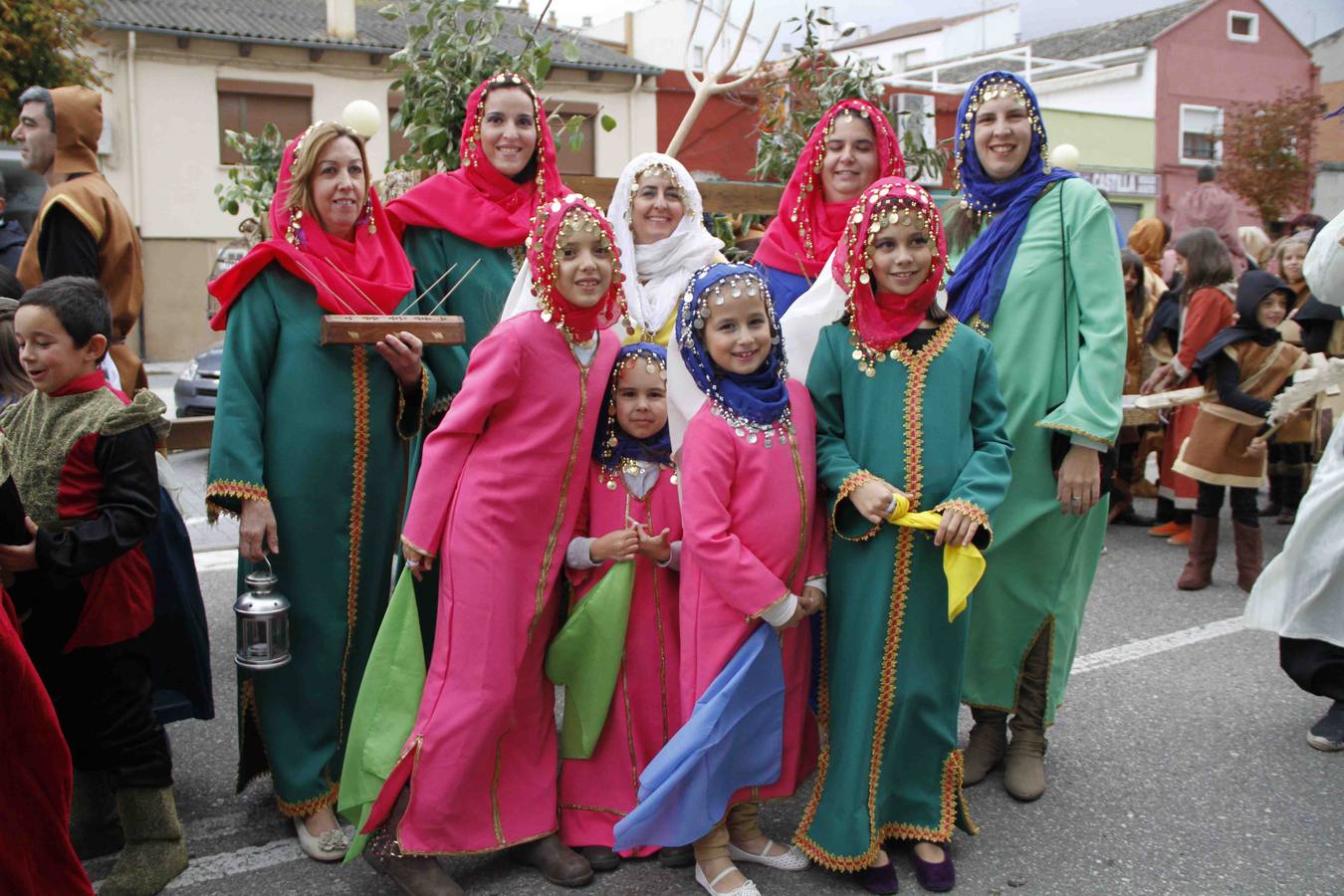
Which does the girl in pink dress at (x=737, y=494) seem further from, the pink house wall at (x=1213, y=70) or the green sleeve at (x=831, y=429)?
the pink house wall at (x=1213, y=70)

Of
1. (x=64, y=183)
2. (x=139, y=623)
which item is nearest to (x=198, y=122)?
(x=64, y=183)

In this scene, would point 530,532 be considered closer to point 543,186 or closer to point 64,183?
point 543,186

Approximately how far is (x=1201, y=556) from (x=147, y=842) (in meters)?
5.40

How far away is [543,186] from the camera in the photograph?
153 inches

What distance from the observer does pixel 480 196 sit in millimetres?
3797

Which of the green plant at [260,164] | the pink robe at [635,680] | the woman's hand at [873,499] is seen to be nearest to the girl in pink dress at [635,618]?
the pink robe at [635,680]

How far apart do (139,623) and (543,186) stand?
1.84 metres

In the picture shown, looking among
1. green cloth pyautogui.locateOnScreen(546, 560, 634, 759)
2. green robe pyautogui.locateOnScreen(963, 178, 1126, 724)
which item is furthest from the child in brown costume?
green cloth pyautogui.locateOnScreen(546, 560, 634, 759)

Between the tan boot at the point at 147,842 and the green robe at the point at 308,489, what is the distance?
31 cm

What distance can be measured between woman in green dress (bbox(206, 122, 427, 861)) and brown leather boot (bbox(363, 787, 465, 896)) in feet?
1.09

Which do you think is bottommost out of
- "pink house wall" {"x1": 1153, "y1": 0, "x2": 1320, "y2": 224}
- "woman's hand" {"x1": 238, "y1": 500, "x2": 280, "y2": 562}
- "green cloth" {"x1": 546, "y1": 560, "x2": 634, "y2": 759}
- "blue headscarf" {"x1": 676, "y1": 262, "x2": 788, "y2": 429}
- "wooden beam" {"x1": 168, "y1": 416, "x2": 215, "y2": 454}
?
"green cloth" {"x1": 546, "y1": 560, "x2": 634, "y2": 759}

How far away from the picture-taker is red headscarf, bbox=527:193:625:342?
3119 mm

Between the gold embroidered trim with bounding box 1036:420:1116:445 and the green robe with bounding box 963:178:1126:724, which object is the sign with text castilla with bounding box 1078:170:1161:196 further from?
the gold embroidered trim with bounding box 1036:420:1116:445

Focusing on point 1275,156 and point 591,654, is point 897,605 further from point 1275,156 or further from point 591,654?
point 1275,156
